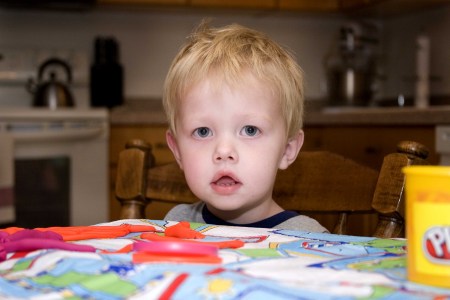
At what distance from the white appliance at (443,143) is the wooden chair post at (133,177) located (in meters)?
1.56

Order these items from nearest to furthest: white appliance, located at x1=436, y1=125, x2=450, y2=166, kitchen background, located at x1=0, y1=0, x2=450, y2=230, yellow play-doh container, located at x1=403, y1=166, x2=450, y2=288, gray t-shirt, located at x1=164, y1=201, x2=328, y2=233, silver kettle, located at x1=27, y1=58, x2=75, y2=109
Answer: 1. yellow play-doh container, located at x1=403, y1=166, x2=450, y2=288
2. gray t-shirt, located at x1=164, y1=201, x2=328, y2=233
3. white appliance, located at x1=436, y1=125, x2=450, y2=166
4. kitchen background, located at x1=0, y1=0, x2=450, y2=230
5. silver kettle, located at x1=27, y1=58, x2=75, y2=109

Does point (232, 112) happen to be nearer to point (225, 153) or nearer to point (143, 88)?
point (225, 153)

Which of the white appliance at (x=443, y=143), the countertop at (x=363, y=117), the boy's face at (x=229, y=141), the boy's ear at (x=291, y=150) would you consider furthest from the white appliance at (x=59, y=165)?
the boy's face at (x=229, y=141)

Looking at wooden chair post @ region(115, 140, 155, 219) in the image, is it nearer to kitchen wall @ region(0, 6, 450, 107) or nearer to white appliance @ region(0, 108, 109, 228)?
white appliance @ region(0, 108, 109, 228)

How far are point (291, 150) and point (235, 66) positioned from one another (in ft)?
0.72

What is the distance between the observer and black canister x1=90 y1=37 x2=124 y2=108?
13.0 feet

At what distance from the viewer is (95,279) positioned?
1.92 feet

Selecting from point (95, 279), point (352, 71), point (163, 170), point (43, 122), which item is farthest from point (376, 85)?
point (95, 279)

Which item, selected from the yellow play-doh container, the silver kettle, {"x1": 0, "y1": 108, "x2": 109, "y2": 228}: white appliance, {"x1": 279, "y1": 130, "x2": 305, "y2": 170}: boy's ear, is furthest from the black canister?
the yellow play-doh container

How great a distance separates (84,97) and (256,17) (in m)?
1.06

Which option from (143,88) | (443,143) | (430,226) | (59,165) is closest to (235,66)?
(430,226)

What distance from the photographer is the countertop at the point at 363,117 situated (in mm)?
2725

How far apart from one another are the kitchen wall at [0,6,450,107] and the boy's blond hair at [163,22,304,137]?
2728 millimetres

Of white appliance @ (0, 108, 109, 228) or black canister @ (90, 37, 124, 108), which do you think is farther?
black canister @ (90, 37, 124, 108)
